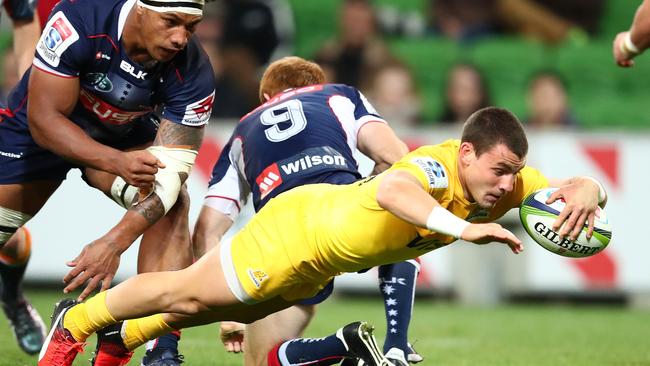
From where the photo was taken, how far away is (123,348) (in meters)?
5.60

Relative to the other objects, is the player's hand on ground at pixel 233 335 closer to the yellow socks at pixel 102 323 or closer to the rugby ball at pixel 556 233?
the yellow socks at pixel 102 323

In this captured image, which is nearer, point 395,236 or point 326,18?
point 395,236

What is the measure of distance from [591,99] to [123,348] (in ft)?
29.9

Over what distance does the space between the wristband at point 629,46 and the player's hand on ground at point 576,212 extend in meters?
1.31

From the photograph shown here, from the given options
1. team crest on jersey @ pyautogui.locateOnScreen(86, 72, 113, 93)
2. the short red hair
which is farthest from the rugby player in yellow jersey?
the short red hair

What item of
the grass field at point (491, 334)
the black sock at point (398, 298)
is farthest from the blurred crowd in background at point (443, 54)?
the black sock at point (398, 298)

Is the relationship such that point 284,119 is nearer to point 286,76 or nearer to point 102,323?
point 286,76

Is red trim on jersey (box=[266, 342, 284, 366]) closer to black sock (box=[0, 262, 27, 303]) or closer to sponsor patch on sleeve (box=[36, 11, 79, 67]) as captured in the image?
sponsor patch on sleeve (box=[36, 11, 79, 67])

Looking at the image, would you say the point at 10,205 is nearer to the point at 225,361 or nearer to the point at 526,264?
the point at 225,361

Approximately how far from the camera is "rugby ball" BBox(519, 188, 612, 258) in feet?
16.0

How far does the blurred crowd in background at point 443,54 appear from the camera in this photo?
11898mm

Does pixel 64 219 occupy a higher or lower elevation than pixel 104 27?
lower

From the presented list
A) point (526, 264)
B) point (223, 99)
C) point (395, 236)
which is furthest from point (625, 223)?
point (395, 236)

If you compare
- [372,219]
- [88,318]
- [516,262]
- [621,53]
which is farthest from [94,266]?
[516,262]
